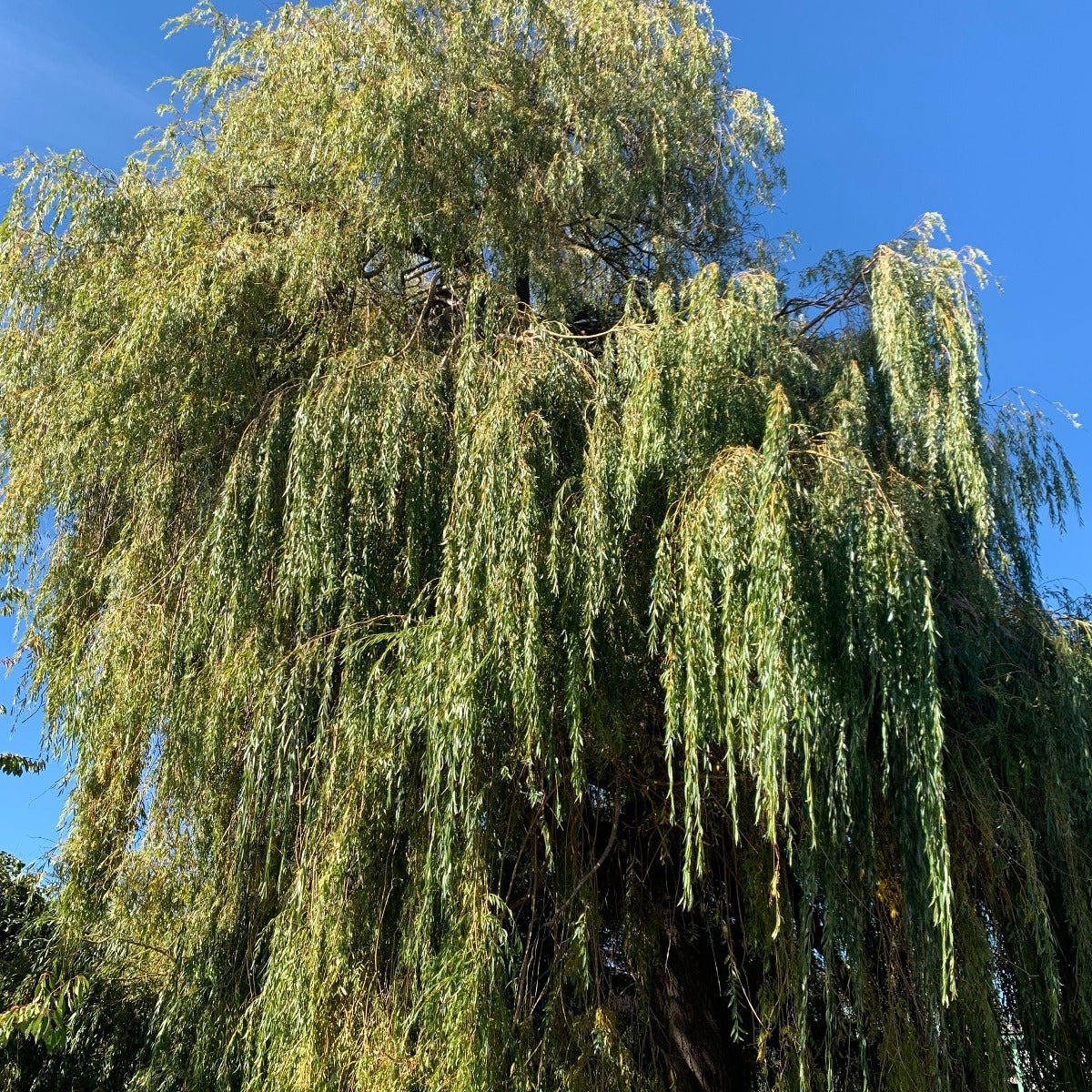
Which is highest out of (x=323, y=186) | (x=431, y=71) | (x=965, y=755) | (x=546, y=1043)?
(x=431, y=71)

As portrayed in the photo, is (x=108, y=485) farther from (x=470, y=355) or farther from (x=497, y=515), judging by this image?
(x=497, y=515)

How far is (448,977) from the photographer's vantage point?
13.0 feet

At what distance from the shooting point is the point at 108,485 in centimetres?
591

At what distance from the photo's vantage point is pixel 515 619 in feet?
13.9

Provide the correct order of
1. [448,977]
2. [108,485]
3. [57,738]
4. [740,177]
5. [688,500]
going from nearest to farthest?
[448,977] < [688,500] < [57,738] < [108,485] < [740,177]

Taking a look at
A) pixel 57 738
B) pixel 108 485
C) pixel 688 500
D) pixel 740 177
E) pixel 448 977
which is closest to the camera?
pixel 448 977

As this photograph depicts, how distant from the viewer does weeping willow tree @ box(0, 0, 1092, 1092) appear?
4074 mm

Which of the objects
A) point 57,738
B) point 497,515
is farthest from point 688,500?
point 57,738

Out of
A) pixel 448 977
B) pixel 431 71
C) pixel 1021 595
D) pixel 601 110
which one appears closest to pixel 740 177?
pixel 601 110

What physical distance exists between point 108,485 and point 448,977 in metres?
3.67

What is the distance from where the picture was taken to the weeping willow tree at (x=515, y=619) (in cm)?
407

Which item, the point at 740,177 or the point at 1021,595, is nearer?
the point at 1021,595

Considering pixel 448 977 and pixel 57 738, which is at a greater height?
pixel 57 738

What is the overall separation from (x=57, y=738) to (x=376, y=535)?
2055 mm
